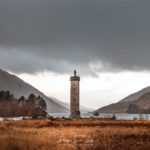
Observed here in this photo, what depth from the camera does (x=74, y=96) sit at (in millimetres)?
126812

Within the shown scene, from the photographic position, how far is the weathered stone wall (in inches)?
4993

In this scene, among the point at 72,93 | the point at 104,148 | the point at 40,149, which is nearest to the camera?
the point at 40,149

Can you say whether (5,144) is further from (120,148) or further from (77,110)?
(77,110)

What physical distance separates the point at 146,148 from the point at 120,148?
2.03m

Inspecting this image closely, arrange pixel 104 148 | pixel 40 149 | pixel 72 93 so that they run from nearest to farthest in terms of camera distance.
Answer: pixel 40 149, pixel 104 148, pixel 72 93

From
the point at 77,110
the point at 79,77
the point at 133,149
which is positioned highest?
the point at 79,77

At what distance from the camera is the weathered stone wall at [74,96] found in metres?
127

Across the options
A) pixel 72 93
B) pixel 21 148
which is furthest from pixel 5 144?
pixel 72 93

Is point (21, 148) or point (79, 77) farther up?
point (79, 77)

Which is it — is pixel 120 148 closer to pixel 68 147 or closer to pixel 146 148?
pixel 146 148

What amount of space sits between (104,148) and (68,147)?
10.8ft

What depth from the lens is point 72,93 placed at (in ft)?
415

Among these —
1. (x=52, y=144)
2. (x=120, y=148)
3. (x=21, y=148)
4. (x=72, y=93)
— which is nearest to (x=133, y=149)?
(x=120, y=148)

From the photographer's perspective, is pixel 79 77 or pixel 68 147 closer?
pixel 68 147
